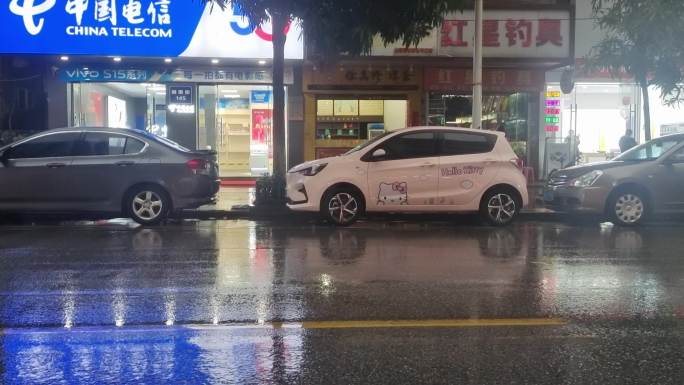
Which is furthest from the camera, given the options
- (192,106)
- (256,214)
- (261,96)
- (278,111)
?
(261,96)

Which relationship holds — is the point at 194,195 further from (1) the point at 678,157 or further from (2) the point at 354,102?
(1) the point at 678,157

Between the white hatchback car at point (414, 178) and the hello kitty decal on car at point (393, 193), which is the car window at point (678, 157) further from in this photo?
the hello kitty decal on car at point (393, 193)

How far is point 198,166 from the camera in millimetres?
11664

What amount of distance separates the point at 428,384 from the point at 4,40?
50.3ft

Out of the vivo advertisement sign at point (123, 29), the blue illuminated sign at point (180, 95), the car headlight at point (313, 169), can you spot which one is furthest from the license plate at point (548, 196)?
the blue illuminated sign at point (180, 95)

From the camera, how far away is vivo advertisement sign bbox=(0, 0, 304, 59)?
1588cm

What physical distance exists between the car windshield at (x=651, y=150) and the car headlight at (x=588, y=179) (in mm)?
781

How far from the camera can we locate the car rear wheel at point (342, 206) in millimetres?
11469

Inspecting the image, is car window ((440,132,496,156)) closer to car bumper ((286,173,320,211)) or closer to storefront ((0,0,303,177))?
car bumper ((286,173,320,211))

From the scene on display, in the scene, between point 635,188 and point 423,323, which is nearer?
point 423,323

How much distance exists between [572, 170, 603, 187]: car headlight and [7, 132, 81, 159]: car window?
891cm

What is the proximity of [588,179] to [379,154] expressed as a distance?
384cm

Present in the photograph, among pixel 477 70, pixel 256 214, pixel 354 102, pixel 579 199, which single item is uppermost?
pixel 477 70

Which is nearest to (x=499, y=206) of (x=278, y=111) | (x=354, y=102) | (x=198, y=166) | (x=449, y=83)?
(x=278, y=111)
